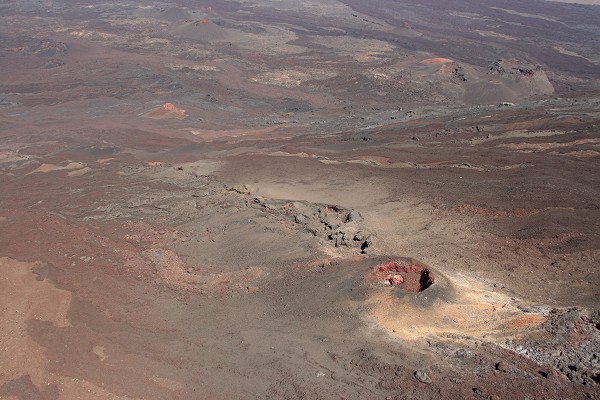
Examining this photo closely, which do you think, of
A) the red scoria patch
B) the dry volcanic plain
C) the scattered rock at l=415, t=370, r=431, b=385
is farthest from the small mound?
the scattered rock at l=415, t=370, r=431, b=385

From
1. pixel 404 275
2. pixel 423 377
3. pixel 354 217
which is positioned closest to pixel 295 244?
pixel 354 217

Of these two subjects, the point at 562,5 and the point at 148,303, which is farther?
the point at 562,5

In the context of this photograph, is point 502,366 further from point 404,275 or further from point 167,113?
point 167,113

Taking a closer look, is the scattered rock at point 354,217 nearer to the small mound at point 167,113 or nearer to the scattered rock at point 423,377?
the scattered rock at point 423,377

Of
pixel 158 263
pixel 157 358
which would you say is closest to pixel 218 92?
pixel 158 263

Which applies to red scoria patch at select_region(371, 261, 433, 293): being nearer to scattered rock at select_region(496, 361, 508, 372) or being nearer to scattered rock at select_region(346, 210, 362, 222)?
scattered rock at select_region(496, 361, 508, 372)

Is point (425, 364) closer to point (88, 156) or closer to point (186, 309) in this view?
point (186, 309)
